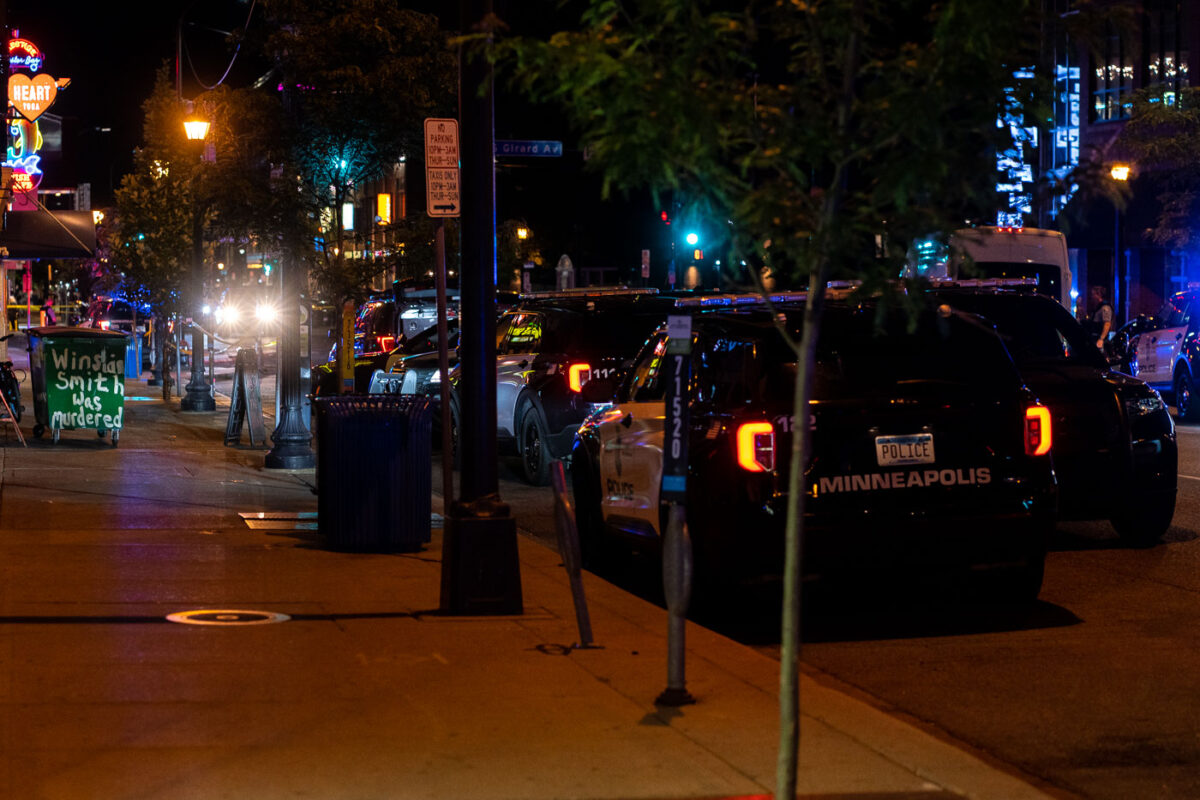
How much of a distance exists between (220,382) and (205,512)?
1016 inches

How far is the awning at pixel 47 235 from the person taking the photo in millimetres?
22016

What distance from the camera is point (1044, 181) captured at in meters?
5.09

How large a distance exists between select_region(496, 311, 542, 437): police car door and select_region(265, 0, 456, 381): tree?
6.47 feet

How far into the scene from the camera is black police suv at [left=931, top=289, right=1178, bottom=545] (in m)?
10.9

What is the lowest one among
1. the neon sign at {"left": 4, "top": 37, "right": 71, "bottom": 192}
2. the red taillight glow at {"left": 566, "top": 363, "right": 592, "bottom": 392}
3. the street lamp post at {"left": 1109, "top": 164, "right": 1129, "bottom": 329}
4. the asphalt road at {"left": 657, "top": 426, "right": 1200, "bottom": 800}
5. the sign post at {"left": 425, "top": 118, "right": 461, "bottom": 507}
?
the asphalt road at {"left": 657, "top": 426, "right": 1200, "bottom": 800}

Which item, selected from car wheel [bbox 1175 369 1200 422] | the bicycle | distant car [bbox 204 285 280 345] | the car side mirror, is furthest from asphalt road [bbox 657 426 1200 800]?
the bicycle

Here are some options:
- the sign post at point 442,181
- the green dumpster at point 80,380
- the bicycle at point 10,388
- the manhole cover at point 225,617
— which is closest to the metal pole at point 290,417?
the green dumpster at point 80,380

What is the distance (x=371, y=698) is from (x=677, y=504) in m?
1.55

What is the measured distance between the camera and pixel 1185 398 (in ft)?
77.8

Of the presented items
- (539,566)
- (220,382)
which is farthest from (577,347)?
(220,382)

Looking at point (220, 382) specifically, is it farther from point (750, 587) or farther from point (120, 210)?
point (750, 587)

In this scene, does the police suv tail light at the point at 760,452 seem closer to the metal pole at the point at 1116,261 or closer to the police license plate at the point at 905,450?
the police license plate at the point at 905,450

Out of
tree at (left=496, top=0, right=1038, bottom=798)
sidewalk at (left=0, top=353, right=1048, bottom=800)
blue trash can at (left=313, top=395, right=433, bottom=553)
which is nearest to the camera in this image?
tree at (left=496, top=0, right=1038, bottom=798)

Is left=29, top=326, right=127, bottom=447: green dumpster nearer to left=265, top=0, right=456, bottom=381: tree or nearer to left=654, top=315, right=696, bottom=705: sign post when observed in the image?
left=265, top=0, right=456, bottom=381: tree
